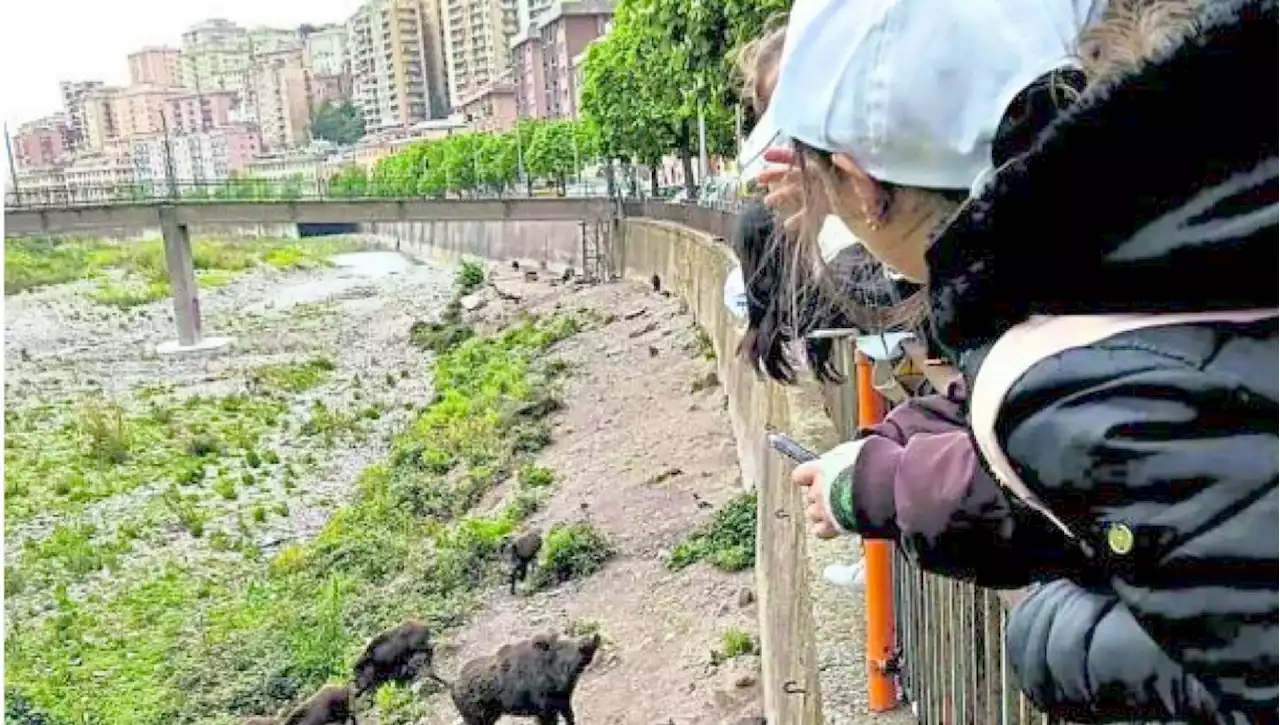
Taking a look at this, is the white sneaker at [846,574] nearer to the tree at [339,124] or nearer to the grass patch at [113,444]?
the grass patch at [113,444]

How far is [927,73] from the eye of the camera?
141 centimetres

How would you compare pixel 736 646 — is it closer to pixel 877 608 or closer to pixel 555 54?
pixel 877 608

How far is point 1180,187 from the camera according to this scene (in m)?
1.13

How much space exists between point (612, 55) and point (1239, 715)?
4389cm

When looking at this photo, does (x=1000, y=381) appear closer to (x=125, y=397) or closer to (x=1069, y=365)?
(x=1069, y=365)

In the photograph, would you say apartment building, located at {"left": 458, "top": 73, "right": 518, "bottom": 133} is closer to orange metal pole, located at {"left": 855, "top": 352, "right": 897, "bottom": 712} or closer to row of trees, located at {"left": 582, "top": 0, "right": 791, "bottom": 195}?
row of trees, located at {"left": 582, "top": 0, "right": 791, "bottom": 195}

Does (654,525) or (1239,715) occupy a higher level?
(1239,715)

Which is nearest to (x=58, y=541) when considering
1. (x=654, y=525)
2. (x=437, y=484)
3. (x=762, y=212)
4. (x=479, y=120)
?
(x=437, y=484)

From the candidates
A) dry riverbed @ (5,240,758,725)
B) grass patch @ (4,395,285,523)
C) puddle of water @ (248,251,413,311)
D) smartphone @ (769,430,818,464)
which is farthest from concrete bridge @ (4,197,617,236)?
smartphone @ (769,430,818,464)

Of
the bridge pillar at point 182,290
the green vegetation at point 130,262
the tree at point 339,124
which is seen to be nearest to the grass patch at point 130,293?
the green vegetation at point 130,262

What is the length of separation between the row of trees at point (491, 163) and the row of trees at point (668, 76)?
14.3 ft

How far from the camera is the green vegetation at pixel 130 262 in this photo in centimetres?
7000

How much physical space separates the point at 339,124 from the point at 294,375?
14298 cm

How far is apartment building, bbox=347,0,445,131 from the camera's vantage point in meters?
171
